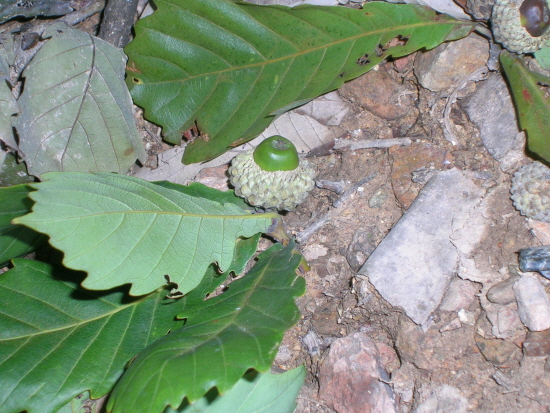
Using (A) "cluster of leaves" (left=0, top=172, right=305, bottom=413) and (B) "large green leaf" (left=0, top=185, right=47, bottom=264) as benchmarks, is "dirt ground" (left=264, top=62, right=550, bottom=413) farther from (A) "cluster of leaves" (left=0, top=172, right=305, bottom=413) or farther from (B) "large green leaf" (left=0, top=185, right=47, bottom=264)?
(B) "large green leaf" (left=0, top=185, right=47, bottom=264)

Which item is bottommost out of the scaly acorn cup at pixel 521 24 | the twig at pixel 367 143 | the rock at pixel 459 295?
the rock at pixel 459 295

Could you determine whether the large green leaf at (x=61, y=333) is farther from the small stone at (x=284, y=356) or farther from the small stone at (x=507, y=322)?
the small stone at (x=507, y=322)

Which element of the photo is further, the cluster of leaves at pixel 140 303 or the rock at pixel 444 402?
the rock at pixel 444 402

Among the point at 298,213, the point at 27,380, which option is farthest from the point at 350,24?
the point at 27,380

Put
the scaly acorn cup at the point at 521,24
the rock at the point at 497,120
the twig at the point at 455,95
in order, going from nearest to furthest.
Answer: the scaly acorn cup at the point at 521,24 < the rock at the point at 497,120 < the twig at the point at 455,95

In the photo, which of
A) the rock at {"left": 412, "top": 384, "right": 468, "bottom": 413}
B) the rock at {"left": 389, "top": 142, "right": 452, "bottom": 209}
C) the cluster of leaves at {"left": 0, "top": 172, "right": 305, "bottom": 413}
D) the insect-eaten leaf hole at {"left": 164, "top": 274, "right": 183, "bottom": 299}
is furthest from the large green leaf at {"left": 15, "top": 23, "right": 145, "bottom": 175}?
the rock at {"left": 412, "top": 384, "right": 468, "bottom": 413}

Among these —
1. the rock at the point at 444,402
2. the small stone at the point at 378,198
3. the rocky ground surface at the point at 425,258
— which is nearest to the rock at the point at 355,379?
the rocky ground surface at the point at 425,258

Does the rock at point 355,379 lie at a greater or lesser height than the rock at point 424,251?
lesser

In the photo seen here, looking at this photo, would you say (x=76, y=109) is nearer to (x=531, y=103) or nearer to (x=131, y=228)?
(x=131, y=228)

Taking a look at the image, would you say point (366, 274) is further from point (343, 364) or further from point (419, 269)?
point (343, 364)

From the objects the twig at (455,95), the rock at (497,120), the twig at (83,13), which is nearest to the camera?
the rock at (497,120)
